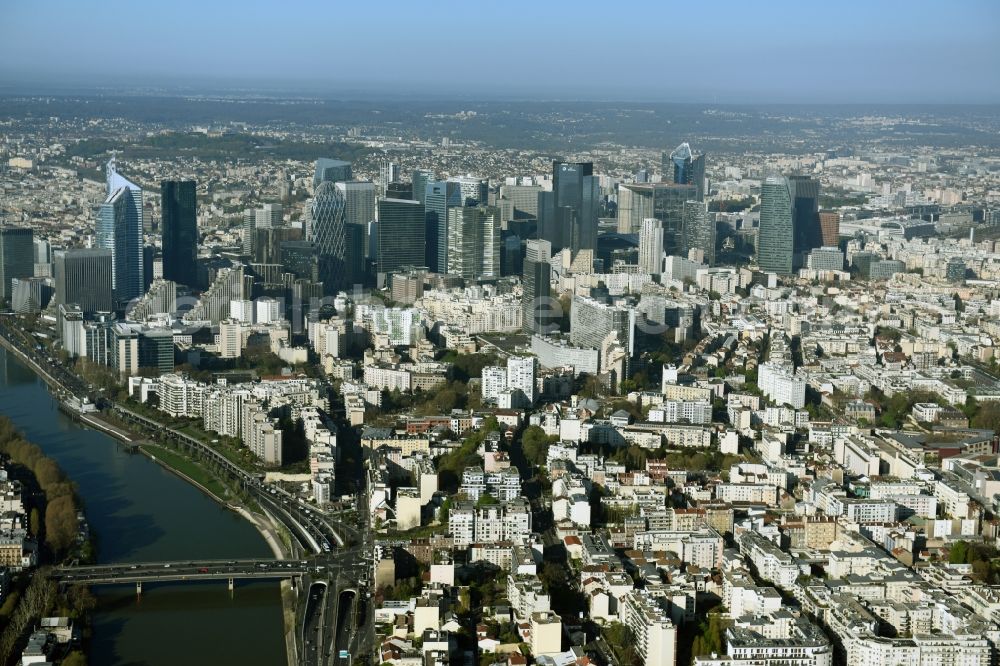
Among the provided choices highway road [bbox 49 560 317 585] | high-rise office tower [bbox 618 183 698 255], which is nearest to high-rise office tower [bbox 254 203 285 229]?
high-rise office tower [bbox 618 183 698 255]

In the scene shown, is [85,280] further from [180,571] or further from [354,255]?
[180,571]

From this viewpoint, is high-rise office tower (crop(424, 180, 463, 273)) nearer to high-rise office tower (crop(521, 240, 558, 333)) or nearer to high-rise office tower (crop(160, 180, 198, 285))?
high-rise office tower (crop(521, 240, 558, 333))

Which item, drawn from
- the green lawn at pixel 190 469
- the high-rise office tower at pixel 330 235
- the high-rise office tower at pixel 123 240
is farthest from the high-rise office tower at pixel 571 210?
the green lawn at pixel 190 469

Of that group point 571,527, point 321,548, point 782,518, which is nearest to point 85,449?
point 321,548

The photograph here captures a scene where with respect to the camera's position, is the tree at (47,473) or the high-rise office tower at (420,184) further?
the high-rise office tower at (420,184)

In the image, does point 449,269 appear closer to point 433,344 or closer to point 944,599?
point 433,344

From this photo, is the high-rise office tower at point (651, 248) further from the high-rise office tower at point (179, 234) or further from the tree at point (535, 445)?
the tree at point (535, 445)
